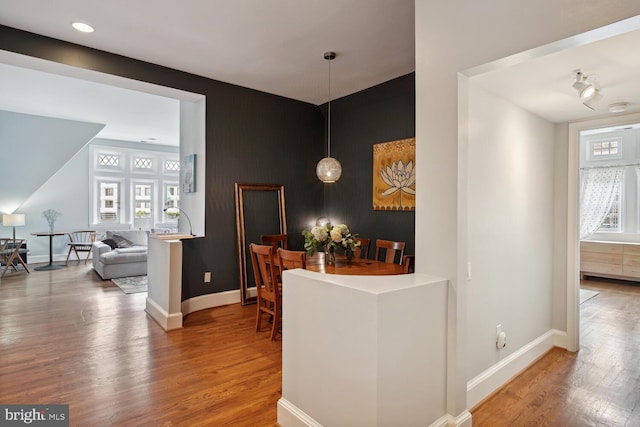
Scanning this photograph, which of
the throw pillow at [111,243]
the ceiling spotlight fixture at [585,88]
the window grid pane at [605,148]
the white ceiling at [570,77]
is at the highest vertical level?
the window grid pane at [605,148]

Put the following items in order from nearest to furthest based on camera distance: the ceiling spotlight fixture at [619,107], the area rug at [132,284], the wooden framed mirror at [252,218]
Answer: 1. the ceiling spotlight fixture at [619,107]
2. the wooden framed mirror at [252,218]
3. the area rug at [132,284]

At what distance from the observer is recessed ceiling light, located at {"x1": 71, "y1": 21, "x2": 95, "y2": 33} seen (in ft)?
10.2

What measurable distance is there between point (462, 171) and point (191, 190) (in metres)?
3.76

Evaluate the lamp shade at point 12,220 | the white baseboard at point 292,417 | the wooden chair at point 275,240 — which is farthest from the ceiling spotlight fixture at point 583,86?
the lamp shade at point 12,220

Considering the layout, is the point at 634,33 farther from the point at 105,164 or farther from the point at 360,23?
the point at 105,164

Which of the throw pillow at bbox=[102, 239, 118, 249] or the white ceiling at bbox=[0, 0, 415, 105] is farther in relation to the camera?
the throw pillow at bbox=[102, 239, 118, 249]

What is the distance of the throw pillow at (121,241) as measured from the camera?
7.29 m

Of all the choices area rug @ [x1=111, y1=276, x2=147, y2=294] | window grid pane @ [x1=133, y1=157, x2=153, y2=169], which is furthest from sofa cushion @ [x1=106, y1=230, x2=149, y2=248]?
window grid pane @ [x1=133, y1=157, x2=153, y2=169]

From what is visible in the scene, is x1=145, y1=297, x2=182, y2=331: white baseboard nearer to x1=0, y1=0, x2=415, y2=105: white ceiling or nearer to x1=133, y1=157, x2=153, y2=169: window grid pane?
x1=0, y1=0, x2=415, y2=105: white ceiling

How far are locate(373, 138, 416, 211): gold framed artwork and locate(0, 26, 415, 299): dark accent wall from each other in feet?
0.36

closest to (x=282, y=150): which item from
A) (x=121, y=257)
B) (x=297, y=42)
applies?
(x=297, y=42)

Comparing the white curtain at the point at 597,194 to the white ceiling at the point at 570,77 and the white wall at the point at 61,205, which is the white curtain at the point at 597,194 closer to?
the white ceiling at the point at 570,77

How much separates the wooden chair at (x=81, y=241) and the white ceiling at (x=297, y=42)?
610 centimetres

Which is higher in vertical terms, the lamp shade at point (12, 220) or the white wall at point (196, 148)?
the white wall at point (196, 148)
